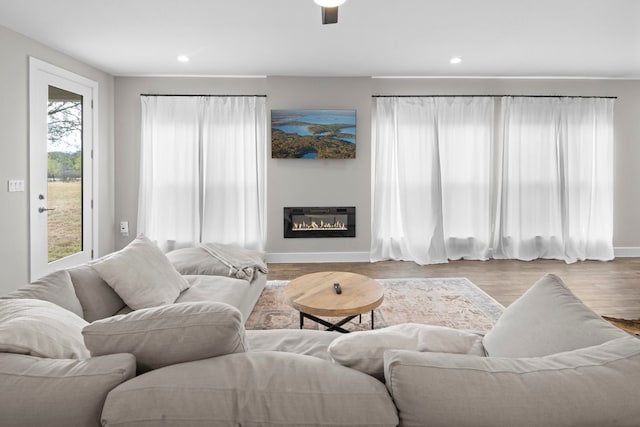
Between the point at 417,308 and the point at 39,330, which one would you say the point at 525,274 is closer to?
the point at 417,308

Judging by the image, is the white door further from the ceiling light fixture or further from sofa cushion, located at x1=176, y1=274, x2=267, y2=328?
the ceiling light fixture

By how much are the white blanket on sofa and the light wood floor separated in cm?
106

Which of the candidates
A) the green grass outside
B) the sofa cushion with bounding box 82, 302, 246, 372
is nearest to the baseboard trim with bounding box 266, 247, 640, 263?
the green grass outside

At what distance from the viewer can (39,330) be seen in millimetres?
1184

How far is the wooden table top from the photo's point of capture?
2352 mm

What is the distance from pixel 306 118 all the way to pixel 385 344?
431cm

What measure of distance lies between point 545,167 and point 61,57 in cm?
637

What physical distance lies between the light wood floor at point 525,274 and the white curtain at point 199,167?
1063mm

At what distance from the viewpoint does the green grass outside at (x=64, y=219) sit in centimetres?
411

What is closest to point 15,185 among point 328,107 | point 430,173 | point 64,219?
point 64,219

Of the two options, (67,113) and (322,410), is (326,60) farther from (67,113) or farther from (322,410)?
(322,410)

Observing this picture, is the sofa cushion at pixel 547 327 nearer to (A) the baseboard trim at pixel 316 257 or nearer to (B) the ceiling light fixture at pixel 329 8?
(B) the ceiling light fixture at pixel 329 8

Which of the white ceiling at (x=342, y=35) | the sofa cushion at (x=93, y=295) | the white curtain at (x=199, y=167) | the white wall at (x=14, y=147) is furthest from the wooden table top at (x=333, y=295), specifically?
the white wall at (x=14, y=147)

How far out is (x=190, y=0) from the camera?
114 inches
